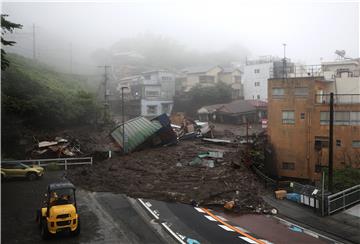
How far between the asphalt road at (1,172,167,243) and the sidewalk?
21.5ft

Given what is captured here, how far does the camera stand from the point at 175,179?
790 inches

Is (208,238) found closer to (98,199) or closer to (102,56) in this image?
(98,199)

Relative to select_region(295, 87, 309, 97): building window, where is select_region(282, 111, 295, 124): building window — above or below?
below

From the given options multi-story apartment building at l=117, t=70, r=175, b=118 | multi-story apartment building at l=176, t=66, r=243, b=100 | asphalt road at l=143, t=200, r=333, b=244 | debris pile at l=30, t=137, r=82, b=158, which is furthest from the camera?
multi-story apartment building at l=176, t=66, r=243, b=100

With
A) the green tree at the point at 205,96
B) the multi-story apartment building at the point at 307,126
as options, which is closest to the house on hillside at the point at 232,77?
the green tree at the point at 205,96

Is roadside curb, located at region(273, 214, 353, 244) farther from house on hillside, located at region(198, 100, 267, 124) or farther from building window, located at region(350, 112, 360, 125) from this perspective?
house on hillside, located at region(198, 100, 267, 124)

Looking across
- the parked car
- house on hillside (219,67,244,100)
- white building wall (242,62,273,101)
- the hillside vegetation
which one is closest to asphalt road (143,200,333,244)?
the parked car

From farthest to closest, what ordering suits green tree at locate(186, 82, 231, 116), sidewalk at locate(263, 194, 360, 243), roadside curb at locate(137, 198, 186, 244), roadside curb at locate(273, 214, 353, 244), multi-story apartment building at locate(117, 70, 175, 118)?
green tree at locate(186, 82, 231, 116), multi-story apartment building at locate(117, 70, 175, 118), sidewalk at locate(263, 194, 360, 243), roadside curb at locate(273, 214, 353, 244), roadside curb at locate(137, 198, 186, 244)

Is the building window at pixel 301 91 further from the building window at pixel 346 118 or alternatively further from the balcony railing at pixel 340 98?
the building window at pixel 346 118

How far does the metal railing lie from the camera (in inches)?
641

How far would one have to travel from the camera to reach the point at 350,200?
17.2 metres

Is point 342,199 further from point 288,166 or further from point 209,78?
point 209,78

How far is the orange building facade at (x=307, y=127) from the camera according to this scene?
29.4 meters

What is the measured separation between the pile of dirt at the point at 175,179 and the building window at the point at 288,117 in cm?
858
